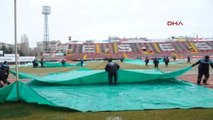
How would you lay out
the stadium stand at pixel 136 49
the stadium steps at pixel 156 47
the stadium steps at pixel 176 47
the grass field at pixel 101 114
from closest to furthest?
the grass field at pixel 101 114
the stadium stand at pixel 136 49
the stadium steps at pixel 176 47
the stadium steps at pixel 156 47

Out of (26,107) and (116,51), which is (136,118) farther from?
(116,51)

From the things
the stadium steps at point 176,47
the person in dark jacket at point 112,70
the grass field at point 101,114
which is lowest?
the grass field at point 101,114

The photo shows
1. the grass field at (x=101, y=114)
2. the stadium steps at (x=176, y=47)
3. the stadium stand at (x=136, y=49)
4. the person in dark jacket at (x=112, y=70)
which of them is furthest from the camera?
the stadium steps at (x=176, y=47)

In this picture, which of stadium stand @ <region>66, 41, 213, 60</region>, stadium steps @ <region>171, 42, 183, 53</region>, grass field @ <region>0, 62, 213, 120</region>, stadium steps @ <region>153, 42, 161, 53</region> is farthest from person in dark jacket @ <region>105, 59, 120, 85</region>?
stadium steps @ <region>171, 42, 183, 53</region>

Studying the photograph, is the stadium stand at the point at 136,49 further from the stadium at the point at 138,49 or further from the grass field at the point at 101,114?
the grass field at the point at 101,114

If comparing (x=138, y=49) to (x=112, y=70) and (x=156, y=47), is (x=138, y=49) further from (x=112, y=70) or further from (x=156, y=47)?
(x=112, y=70)

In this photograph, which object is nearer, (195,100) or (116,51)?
(195,100)

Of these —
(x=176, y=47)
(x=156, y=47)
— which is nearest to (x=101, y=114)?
(x=176, y=47)

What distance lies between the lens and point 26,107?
9.26 m

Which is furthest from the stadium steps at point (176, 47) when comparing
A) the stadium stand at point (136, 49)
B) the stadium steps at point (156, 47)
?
the stadium steps at point (156, 47)

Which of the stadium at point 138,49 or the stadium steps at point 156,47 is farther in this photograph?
the stadium steps at point 156,47

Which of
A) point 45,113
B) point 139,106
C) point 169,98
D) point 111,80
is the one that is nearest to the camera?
point 45,113

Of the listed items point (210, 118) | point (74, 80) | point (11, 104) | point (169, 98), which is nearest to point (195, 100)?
point (169, 98)

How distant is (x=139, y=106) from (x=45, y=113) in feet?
8.86
